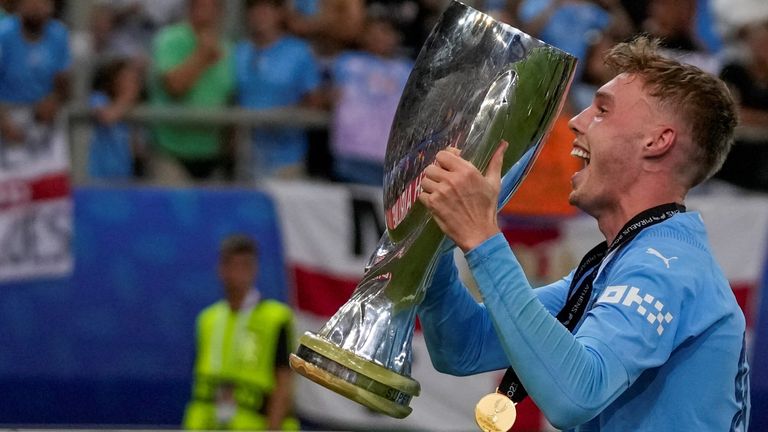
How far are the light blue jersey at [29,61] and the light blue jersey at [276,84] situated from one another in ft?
3.01

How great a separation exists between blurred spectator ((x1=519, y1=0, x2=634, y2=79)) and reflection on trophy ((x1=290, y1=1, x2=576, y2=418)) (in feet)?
16.3

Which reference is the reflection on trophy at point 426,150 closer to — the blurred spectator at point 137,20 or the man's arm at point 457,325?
the man's arm at point 457,325

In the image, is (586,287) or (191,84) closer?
(586,287)

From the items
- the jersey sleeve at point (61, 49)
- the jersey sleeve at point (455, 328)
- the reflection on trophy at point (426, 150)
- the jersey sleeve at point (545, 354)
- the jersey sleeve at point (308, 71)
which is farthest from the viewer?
the jersey sleeve at point (308, 71)

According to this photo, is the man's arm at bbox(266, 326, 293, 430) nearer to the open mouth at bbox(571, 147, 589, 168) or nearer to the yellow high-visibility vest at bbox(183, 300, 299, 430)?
the yellow high-visibility vest at bbox(183, 300, 299, 430)

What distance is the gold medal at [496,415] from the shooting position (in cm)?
246

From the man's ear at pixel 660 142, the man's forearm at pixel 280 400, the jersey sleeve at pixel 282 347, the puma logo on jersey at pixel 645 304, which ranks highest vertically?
the man's ear at pixel 660 142

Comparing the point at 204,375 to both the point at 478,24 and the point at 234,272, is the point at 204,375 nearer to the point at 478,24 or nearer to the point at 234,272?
the point at 234,272

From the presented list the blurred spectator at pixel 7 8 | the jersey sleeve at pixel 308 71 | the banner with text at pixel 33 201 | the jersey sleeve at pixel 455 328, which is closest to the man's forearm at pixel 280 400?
the banner with text at pixel 33 201

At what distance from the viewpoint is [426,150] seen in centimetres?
249

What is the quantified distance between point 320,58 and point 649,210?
492 cm

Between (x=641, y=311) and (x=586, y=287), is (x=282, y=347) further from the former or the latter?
(x=641, y=311)

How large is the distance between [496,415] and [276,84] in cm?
505

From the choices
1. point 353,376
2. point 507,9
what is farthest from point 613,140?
point 507,9
